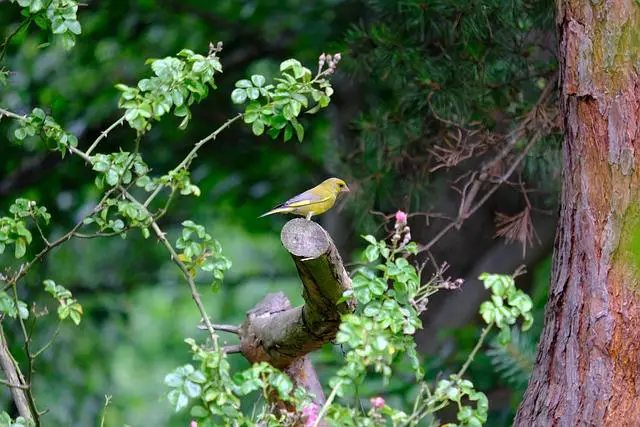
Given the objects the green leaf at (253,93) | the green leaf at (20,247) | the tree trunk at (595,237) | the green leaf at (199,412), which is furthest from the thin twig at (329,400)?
the green leaf at (20,247)

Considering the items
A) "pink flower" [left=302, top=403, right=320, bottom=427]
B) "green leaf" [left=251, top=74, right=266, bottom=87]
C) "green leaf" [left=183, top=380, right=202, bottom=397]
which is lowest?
"pink flower" [left=302, top=403, right=320, bottom=427]

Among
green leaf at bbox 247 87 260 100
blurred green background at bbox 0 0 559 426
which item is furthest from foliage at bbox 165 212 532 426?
blurred green background at bbox 0 0 559 426

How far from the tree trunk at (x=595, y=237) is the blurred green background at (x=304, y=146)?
0.97 meters

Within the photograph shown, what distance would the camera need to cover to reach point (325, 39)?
551 centimetres

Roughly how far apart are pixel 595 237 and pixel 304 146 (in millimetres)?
4359

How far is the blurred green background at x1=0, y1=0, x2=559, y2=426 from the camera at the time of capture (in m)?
3.92

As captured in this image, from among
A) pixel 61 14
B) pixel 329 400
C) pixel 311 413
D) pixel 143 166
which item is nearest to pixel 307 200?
pixel 143 166

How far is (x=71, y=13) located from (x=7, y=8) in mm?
2710

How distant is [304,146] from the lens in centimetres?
685

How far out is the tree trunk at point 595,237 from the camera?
254 cm

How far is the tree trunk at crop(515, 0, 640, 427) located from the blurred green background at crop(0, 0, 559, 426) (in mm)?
970

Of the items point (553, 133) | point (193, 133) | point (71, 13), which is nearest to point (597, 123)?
point (553, 133)

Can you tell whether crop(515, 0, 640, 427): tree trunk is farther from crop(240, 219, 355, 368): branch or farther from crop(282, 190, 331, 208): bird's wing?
crop(282, 190, 331, 208): bird's wing

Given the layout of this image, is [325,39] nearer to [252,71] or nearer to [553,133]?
[252,71]
